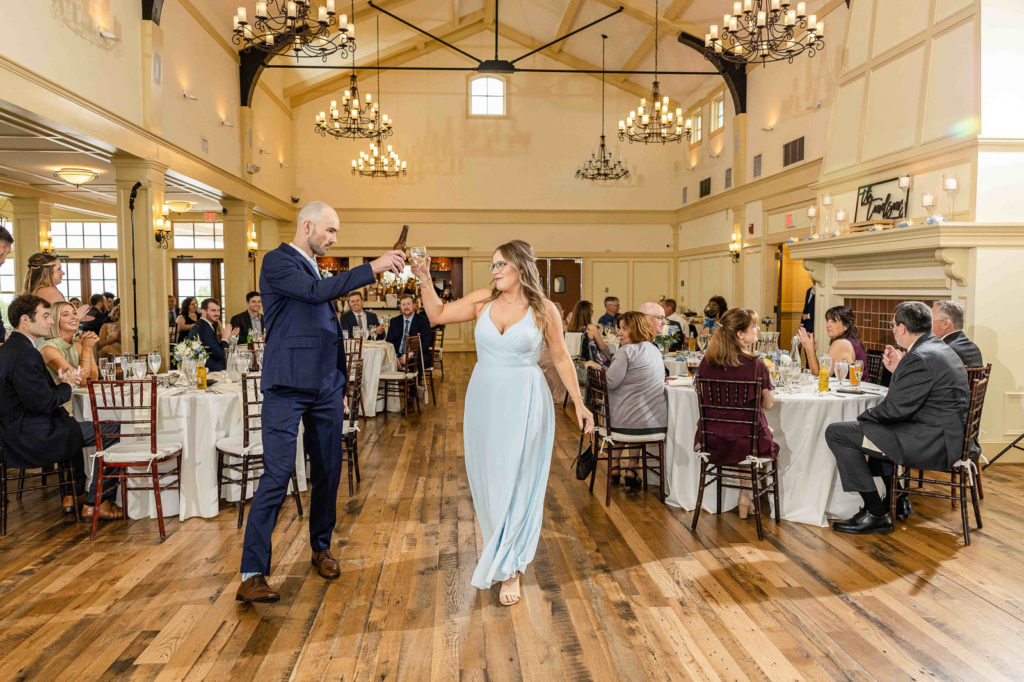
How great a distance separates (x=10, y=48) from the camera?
18.3ft

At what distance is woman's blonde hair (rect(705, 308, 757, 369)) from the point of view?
4148 millimetres

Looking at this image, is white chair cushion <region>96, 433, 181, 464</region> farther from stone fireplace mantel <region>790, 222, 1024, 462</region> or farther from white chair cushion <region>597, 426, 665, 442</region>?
stone fireplace mantel <region>790, 222, 1024, 462</region>

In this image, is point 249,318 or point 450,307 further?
point 249,318

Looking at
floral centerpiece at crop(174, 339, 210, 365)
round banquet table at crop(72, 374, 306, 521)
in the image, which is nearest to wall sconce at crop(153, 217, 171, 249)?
floral centerpiece at crop(174, 339, 210, 365)

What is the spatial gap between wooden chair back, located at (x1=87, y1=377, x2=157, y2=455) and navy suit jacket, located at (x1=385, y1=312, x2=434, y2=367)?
13.7 ft

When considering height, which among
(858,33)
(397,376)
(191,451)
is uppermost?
(858,33)

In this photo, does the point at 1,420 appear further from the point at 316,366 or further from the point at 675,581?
the point at 675,581

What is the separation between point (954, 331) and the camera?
15.9 feet

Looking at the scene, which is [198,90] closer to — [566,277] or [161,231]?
[161,231]

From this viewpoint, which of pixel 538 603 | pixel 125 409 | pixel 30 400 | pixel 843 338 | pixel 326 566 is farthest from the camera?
pixel 843 338

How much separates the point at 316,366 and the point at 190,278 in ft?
50.0

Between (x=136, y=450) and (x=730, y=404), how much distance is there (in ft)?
12.1

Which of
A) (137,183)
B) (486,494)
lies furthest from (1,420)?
(137,183)

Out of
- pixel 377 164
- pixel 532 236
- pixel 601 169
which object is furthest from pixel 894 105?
pixel 532 236
